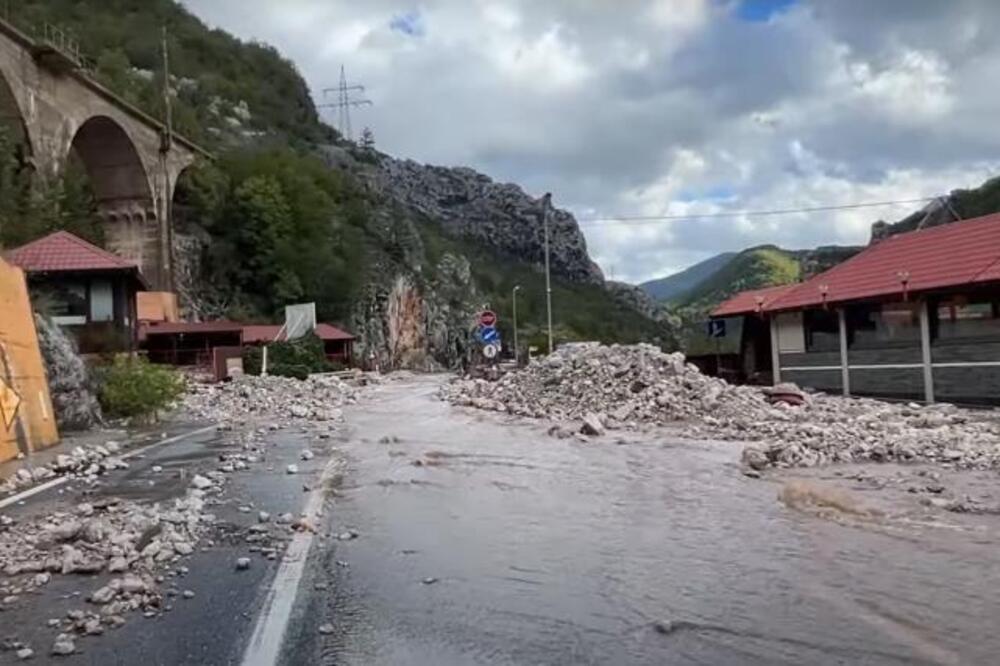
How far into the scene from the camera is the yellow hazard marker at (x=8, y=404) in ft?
52.1

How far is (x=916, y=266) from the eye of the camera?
86.3ft

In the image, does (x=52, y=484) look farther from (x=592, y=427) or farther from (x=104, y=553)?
(x=592, y=427)

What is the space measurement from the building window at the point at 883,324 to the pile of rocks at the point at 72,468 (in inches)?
773

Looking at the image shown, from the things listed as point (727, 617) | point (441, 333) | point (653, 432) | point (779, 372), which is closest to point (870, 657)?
point (727, 617)

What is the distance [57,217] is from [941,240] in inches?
1638

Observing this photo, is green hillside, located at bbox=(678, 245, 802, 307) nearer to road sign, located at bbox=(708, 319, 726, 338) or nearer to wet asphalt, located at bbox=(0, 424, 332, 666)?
road sign, located at bbox=(708, 319, 726, 338)

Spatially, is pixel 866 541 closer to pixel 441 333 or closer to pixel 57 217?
pixel 57 217

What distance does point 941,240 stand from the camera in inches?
1061

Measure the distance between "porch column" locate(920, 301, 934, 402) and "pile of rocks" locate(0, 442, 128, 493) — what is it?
1922cm

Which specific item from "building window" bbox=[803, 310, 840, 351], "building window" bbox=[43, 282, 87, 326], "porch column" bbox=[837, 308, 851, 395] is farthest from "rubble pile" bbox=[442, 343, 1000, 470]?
"building window" bbox=[43, 282, 87, 326]

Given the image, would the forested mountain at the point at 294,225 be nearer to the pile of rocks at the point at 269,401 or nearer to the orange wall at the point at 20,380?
the pile of rocks at the point at 269,401

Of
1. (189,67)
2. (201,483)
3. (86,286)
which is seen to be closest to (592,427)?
(201,483)

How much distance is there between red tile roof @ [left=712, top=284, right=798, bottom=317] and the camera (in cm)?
3334

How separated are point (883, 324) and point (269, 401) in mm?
20318
